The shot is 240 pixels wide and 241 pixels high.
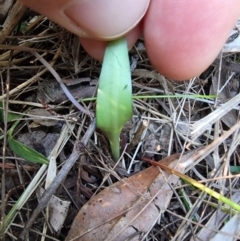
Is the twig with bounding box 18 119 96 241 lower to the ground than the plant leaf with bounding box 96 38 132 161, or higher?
lower

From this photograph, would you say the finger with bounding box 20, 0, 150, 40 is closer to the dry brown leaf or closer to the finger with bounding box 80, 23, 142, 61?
the finger with bounding box 80, 23, 142, 61

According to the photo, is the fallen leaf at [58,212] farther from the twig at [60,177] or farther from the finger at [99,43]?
the finger at [99,43]

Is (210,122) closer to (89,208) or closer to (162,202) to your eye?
(162,202)

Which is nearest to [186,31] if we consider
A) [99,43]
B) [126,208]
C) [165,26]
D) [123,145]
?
[165,26]

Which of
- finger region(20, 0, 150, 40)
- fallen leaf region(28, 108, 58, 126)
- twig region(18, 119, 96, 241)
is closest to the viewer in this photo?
finger region(20, 0, 150, 40)

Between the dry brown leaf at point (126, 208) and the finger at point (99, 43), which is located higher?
the finger at point (99, 43)

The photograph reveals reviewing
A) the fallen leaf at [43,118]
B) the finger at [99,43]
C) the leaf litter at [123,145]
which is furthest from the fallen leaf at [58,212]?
the finger at [99,43]

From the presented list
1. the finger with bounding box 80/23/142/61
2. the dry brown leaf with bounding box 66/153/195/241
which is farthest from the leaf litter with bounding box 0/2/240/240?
the finger with bounding box 80/23/142/61

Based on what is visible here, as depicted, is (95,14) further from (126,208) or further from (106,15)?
(126,208)
